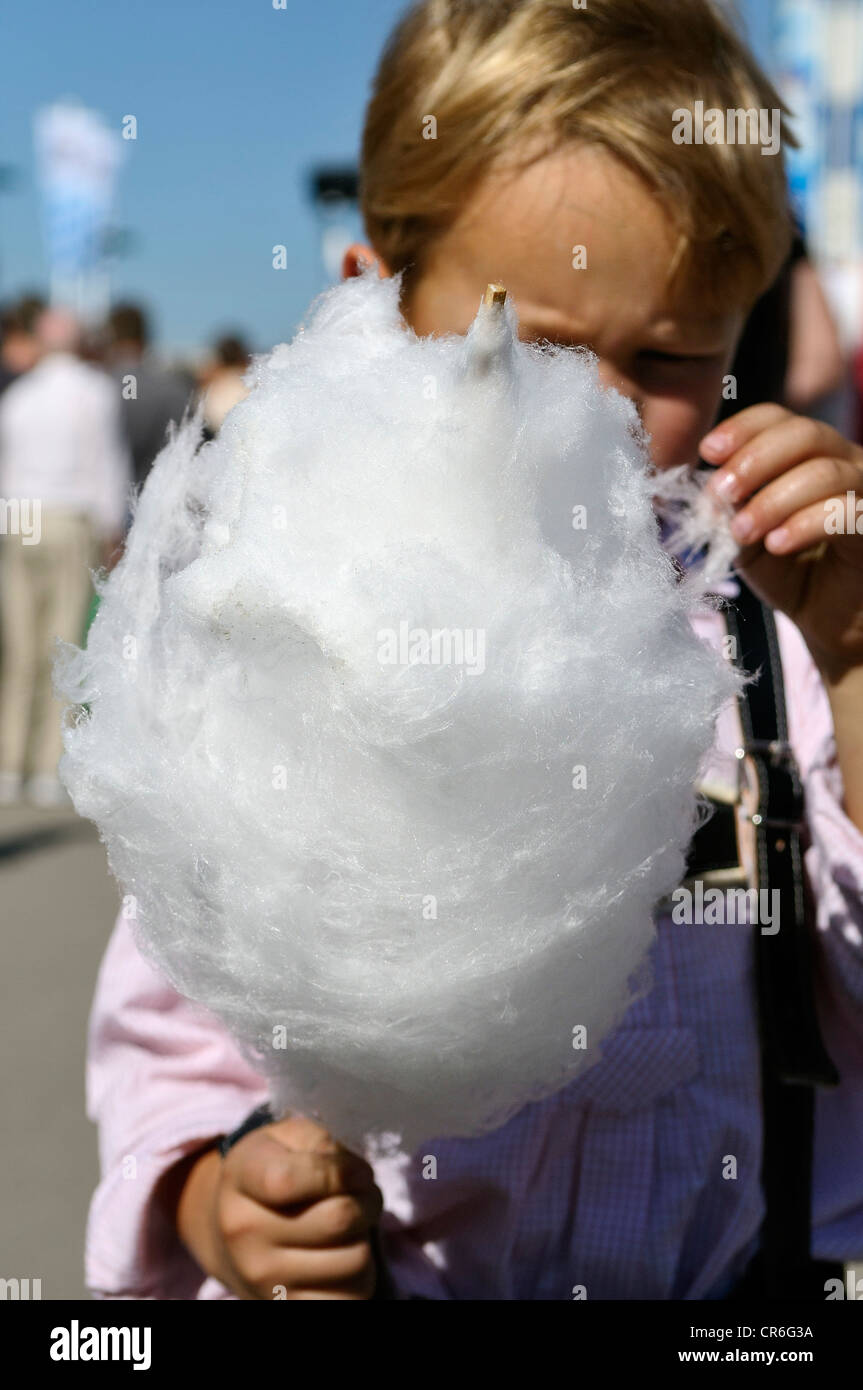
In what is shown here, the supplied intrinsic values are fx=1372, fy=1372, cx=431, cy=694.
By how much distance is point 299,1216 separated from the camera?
109cm

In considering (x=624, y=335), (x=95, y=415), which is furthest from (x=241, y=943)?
(x=95, y=415)

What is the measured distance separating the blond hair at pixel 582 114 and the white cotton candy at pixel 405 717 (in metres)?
0.33

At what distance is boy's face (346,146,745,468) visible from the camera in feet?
3.73

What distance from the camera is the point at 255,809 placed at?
35.0 inches

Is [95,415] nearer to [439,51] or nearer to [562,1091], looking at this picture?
[439,51]

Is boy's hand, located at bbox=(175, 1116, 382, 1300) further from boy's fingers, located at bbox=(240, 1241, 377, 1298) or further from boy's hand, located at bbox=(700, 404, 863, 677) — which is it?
boy's hand, located at bbox=(700, 404, 863, 677)

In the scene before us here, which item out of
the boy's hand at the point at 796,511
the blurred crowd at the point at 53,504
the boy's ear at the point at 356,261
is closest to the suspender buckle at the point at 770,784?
the boy's hand at the point at 796,511

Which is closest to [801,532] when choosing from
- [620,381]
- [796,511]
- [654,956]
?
[796,511]

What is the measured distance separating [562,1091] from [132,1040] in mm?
418

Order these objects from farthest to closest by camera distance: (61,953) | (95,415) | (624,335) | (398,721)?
(95,415) → (61,953) → (624,335) → (398,721)

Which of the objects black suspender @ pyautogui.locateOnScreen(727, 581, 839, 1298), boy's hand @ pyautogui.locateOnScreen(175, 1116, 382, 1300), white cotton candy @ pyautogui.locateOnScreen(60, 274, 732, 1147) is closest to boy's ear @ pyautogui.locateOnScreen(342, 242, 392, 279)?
white cotton candy @ pyautogui.locateOnScreen(60, 274, 732, 1147)

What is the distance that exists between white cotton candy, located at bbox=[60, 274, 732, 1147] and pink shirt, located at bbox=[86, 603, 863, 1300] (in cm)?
24

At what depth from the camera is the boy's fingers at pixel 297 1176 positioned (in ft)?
3.52

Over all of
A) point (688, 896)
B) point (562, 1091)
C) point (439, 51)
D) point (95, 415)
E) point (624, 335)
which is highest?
point (95, 415)
